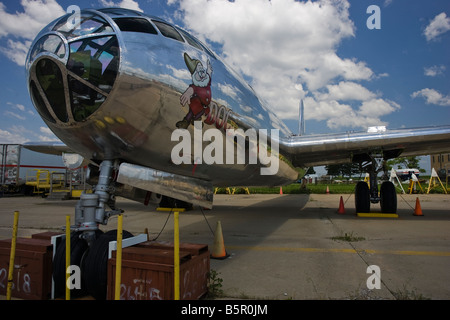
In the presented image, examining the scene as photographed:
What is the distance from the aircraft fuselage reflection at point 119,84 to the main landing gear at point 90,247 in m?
0.59

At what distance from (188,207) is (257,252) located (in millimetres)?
7971

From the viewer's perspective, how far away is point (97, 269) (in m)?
3.15

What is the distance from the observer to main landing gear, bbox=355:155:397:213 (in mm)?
9594

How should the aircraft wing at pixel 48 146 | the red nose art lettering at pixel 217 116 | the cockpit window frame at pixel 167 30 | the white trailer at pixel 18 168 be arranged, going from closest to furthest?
1. the cockpit window frame at pixel 167 30
2. the red nose art lettering at pixel 217 116
3. the aircraft wing at pixel 48 146
4. the white trailer at pixel 18 168

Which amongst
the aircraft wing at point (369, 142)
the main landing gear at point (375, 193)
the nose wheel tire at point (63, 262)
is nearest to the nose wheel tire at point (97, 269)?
the nose wheel tire at point (63, 262)

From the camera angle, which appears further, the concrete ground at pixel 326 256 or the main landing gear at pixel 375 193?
the main landing gear at pixel 375 193

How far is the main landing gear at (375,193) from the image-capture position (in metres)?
9.59

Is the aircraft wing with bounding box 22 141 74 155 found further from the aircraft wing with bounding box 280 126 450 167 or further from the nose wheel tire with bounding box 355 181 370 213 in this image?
the nose wheel tire with bounding box 355 181 370 213

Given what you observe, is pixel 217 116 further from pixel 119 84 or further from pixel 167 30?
pixel 119 84

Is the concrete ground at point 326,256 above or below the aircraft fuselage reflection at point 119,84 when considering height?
below

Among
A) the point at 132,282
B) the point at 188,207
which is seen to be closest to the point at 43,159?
the point at 188,207

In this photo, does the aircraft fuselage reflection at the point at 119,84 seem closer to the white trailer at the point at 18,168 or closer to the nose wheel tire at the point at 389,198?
the nose wheel tire at the point at 389,198
